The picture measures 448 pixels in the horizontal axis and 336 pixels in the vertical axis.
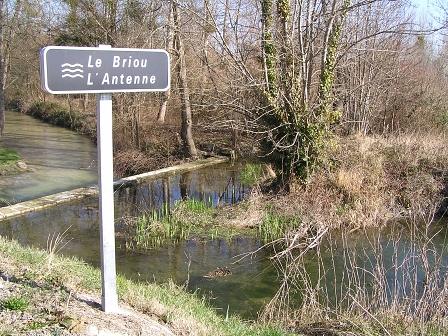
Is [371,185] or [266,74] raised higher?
[266,74]

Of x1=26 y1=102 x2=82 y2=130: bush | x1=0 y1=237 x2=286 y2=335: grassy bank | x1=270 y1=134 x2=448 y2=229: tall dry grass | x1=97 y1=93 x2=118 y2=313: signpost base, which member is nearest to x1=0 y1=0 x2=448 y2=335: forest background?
x1=270 y1=134 x2=448 y2=229: tall dry grass

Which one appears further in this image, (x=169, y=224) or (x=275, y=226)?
(x=275, y=226)

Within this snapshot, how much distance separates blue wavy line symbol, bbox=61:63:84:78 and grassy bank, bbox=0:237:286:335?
172 centimetres

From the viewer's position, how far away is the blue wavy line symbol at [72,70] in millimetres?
3301

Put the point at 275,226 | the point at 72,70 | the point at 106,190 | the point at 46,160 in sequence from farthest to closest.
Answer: the point at 46,160
the point at 275,226
the point at 106,190
the point at 72,70

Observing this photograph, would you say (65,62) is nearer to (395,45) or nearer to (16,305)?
(16,305)

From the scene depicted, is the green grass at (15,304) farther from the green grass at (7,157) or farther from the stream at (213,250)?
the green grass at (7,157)

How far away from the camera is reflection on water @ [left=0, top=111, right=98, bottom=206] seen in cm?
1289

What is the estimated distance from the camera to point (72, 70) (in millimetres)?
3326

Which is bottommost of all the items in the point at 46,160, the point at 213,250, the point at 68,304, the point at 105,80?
the point at 213,250

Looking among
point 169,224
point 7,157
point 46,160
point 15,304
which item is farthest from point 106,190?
point 46,160

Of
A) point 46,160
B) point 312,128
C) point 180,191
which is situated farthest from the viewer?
point 46,160

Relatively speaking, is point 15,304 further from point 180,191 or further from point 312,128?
point 180,191

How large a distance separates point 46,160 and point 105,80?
49.0 ft
